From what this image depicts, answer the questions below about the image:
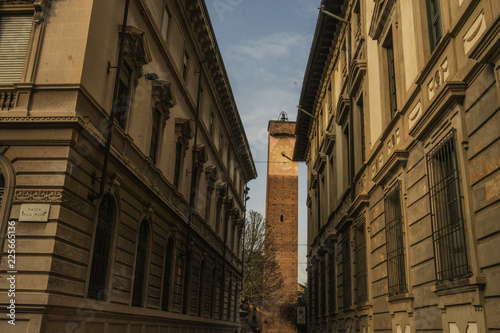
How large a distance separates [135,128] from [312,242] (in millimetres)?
17867

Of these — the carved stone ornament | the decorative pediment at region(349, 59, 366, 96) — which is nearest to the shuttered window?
the carved stone ornament

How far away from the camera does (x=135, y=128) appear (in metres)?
14.3

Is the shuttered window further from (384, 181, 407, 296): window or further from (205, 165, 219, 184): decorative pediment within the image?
(205, 165, 219, 184): decorative pediment

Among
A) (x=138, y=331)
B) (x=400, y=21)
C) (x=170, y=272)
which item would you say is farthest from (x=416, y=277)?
(x=170, y=272)

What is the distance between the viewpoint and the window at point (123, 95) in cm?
1320

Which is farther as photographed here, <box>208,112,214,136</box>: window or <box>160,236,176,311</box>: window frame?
<box>208,112,214,136</box>: window

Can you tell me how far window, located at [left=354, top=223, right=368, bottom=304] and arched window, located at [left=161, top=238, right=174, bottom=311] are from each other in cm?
660

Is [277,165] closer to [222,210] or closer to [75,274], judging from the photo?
[222,210]

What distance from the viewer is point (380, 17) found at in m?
12.8

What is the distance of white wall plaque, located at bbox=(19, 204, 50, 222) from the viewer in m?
9.74

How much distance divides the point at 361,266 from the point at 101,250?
744cm

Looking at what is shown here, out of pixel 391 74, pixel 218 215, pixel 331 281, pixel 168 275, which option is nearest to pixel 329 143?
pixel 331 281

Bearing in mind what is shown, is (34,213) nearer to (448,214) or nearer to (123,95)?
(123,95)

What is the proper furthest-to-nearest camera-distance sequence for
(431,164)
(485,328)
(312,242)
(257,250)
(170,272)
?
(257,250)
(312,242)
(170,272)
(431,164)
(485,328)
